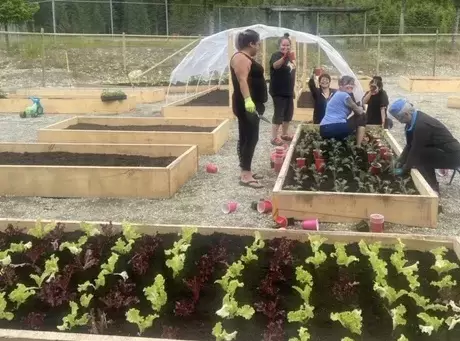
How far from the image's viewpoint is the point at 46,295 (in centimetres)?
338

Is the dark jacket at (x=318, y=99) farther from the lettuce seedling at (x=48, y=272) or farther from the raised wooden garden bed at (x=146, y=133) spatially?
the lettuce seedling at (x=48, y=272)

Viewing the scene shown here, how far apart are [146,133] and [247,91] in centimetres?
281

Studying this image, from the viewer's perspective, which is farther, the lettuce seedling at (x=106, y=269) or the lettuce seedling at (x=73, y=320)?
the lettuce seedling at (x=106, y=269)

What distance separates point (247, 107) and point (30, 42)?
20088 mm

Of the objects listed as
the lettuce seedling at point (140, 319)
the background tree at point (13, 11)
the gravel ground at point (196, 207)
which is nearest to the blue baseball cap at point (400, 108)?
the gravel ground at point (196, 207)

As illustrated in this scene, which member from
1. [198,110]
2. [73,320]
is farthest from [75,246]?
[198,110]

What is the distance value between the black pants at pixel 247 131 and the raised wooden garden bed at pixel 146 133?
6.50 feet

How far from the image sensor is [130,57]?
79.2ft

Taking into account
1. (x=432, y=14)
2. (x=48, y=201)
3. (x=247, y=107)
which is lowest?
(x=48, y=201)

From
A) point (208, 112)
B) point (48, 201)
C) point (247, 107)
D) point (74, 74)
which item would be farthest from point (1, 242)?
point (74, 74)

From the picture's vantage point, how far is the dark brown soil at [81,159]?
6626 millimetres

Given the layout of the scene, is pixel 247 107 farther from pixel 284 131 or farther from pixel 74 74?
pixel 74 74

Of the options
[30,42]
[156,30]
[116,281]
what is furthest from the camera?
[156,30]

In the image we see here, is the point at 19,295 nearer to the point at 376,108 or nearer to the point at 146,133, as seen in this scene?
the point at 146,133
